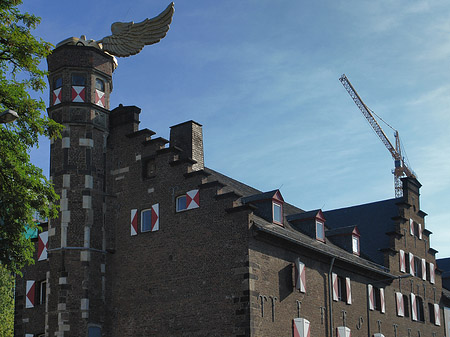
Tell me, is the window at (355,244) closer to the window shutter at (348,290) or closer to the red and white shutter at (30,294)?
the window shutter at (348,290)

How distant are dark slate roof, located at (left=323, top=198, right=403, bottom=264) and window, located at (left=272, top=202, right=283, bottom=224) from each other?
941 centimetres

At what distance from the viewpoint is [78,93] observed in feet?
95.0

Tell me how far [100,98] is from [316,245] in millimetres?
11373

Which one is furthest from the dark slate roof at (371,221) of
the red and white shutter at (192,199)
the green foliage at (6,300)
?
the green foliage at (6,300)

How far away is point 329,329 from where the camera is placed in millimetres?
29609

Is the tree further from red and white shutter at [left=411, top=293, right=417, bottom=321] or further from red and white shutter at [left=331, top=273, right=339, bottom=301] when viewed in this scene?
red and white shutter at [left=411, top=293, right=417, bottom=321]

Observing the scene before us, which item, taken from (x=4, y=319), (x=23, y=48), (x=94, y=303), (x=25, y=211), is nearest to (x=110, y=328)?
(x=94, y=303)

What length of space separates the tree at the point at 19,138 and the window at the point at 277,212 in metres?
10.8

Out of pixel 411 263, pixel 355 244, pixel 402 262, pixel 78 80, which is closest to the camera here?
pixel 78 80

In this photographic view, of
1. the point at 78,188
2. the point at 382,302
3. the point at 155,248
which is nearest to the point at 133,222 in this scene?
the point at 155,248

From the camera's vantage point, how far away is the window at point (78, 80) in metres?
29.0

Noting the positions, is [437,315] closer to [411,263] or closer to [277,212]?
[411,263]

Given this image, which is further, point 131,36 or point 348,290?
point 348,290

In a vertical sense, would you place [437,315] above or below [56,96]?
below
